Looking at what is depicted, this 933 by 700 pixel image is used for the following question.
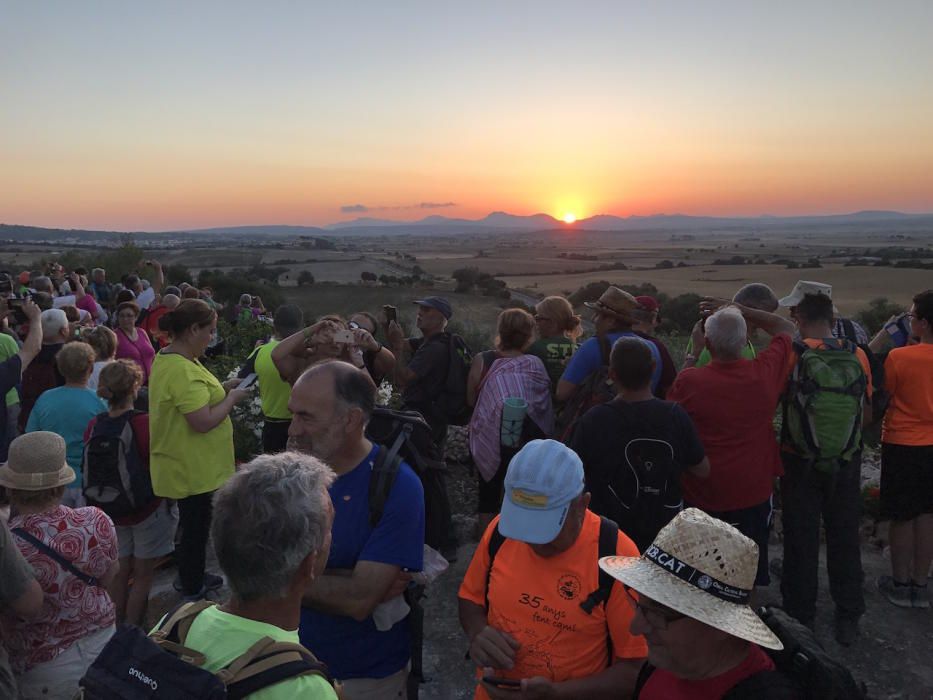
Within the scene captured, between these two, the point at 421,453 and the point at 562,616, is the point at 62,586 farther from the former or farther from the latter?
the point at 562,616

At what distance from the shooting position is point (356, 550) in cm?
249

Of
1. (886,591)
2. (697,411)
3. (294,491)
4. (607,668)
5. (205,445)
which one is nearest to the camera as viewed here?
(294,491)

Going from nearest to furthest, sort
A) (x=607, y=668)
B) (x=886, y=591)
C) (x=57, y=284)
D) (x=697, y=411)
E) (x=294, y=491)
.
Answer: (x=294, y=491), (x=607, y=668), (x=697, y=411), (x=886, y=591), (x=57, y=284)

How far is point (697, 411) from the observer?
3730mm

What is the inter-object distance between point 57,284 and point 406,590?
1198 cm

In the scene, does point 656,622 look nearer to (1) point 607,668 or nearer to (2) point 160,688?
(1) point 607,668

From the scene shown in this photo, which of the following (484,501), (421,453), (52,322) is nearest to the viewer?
(421,453)

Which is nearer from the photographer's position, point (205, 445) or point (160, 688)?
point (160, 688)

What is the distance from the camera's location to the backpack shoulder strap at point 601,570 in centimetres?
225

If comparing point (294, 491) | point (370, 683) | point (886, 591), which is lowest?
point (886, 591)

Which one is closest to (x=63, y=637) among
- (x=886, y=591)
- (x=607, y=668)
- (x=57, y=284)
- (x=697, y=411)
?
(x=607, y=668)

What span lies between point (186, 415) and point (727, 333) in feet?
10.7

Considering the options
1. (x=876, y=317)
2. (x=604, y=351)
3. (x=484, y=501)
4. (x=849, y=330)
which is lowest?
(x=484, y=501)

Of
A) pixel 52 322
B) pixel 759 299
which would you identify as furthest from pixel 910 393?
pixel 52 322
